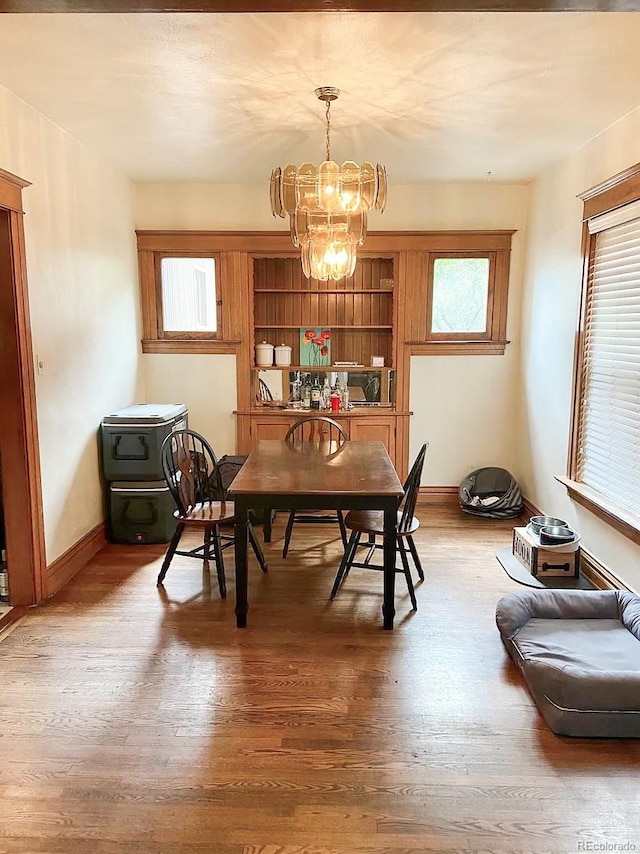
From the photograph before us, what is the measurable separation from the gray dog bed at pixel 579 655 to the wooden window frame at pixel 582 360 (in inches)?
20.7

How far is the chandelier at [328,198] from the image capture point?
3037 millimetres

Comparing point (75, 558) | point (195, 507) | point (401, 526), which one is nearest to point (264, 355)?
point (195, 507)

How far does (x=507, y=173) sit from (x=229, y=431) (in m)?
3.10

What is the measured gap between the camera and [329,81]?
2816mm

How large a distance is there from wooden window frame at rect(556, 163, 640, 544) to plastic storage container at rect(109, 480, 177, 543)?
2.78 metres

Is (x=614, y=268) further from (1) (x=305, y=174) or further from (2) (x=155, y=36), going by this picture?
(2) (x=155, y=36)

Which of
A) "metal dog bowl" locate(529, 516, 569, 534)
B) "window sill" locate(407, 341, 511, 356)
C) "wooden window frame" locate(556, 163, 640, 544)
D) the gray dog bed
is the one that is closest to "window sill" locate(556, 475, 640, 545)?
"wooden window frame" locate(556, 163, 640, 544)

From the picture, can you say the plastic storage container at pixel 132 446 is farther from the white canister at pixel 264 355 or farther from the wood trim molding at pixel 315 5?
the wood trim molding at pixel 315 5

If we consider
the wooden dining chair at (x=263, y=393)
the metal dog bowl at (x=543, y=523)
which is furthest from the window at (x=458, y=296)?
the metal dog bowl at (x=543, y=523)

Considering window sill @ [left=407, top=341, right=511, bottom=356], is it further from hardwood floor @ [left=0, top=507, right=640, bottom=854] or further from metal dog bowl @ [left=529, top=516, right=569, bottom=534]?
hardwood floor @ [left=0, top=507, right=640, bottom=854]

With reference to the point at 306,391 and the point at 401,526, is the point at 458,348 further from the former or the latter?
the point at 401,526

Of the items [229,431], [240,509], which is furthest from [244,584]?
[229,431]

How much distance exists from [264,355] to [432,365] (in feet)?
4.85

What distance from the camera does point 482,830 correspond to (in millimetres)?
1869
